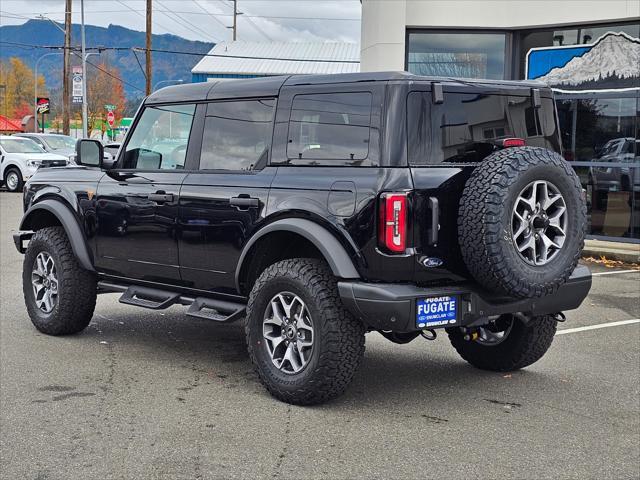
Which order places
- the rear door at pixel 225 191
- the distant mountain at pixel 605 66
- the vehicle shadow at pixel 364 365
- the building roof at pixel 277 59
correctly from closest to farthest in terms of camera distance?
the vehicle shadow at pixel 364 365
the rear door at pixel 225 191
the distant mountain at pixel 605 66
the building roof at pixel 277 59

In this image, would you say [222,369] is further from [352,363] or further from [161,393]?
[352,363]

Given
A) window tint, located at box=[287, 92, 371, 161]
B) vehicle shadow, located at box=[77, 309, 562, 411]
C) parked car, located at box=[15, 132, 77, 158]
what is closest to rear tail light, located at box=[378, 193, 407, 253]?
window tint, located at box=[287, 92, 371, 161]

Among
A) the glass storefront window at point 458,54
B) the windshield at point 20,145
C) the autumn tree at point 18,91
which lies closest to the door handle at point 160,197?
the glass storefront window at point 458,54

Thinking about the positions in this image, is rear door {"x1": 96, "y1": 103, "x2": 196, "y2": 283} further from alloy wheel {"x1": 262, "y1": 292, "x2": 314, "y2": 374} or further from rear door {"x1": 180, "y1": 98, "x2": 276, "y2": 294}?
alloy wheel {"x1": 262, "y1": 292, "x2": 314, "y2": 374}

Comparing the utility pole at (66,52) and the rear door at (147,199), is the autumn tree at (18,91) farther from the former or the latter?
the rear door at (147,199)

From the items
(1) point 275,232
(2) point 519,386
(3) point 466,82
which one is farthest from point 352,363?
(3) point 466,82

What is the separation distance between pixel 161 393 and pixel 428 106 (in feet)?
8.14

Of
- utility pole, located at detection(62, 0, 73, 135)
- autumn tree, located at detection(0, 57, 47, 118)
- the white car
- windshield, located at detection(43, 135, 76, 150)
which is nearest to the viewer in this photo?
the white car

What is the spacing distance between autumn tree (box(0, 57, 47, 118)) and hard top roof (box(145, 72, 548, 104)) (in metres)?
119

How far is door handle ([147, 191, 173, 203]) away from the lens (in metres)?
6.47

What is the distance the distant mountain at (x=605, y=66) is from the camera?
563 inches

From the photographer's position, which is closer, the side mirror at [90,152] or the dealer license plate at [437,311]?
the dealer license plate at [437,311]

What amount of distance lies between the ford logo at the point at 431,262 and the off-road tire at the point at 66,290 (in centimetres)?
331

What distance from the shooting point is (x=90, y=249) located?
284 inches
